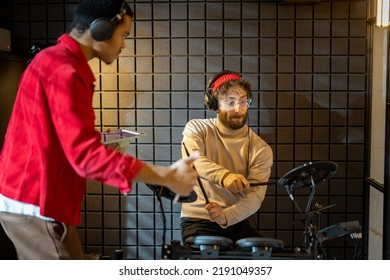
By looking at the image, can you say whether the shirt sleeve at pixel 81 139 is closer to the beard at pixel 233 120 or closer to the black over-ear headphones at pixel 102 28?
the black over-ear headphones at pixel 102 28

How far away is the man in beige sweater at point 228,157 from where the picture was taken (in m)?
2.68

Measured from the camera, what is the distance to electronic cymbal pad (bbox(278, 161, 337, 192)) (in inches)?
75.0

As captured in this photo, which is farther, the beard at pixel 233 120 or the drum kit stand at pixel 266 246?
the beard at pixel 233 120

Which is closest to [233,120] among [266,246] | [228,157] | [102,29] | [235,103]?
[235,103]

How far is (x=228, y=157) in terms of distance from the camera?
280 centimetres

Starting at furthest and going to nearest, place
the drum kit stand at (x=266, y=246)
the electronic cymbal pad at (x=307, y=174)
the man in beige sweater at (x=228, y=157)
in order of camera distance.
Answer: the man in beige sweater at (x=228, y=157), the drum kit stand at (x=266, y=246), the electronic cymbal pad at (x=307, y=174)

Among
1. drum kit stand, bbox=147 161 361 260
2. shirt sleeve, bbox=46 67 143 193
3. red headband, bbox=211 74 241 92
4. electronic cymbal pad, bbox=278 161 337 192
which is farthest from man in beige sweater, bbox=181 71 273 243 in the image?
shirt sleeve, bbox=46 67 143 193

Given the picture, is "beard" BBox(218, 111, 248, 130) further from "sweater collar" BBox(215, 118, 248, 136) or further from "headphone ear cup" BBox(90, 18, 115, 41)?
"headphone ear cup" BBox(90, 18, 115, 41)

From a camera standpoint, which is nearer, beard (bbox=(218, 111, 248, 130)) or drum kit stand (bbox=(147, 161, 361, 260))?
drum kit stand (bbox=(147, 161, 361, 260))

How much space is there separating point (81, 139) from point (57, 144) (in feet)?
0.51

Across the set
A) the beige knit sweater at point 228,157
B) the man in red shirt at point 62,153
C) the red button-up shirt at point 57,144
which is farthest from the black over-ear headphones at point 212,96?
the red button-up shirt at point 57,144
